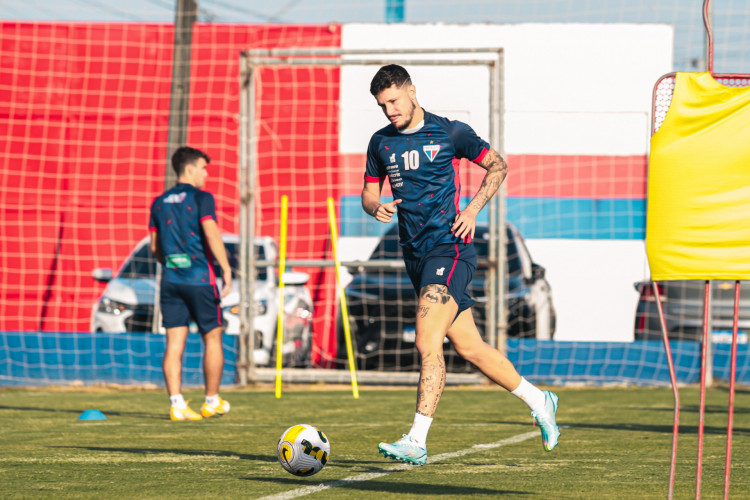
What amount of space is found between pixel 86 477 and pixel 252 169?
8.27 metres

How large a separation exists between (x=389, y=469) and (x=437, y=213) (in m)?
1.28

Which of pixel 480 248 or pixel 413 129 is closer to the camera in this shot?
pixel 413 129

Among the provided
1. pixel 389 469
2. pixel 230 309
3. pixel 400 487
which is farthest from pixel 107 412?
pixel 400 487

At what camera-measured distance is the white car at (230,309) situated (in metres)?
14.4

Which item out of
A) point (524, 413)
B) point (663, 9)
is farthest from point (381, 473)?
point (663, 9)

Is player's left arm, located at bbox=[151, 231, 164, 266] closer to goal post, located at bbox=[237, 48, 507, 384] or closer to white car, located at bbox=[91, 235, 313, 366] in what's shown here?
white car, located at bbox=[91, 235, 313, 366]

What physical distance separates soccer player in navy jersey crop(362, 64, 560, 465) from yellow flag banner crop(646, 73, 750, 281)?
1.68 metres

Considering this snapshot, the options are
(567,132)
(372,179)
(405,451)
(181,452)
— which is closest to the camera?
(405,451)

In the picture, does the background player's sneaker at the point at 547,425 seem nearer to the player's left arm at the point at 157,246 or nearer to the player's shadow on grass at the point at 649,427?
the player's shadow on grass at the point at 649,427

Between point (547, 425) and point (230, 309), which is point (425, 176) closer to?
point (547, 425)

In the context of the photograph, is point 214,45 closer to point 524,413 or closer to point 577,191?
point 577,191

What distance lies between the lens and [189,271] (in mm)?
9406

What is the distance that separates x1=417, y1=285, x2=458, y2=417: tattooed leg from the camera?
227 inches

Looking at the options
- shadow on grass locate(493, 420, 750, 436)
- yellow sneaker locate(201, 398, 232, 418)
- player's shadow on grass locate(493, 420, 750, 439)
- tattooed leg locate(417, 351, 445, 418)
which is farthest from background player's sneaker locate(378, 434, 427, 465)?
yellow sneaker locate(201, 398, 232, 418)
